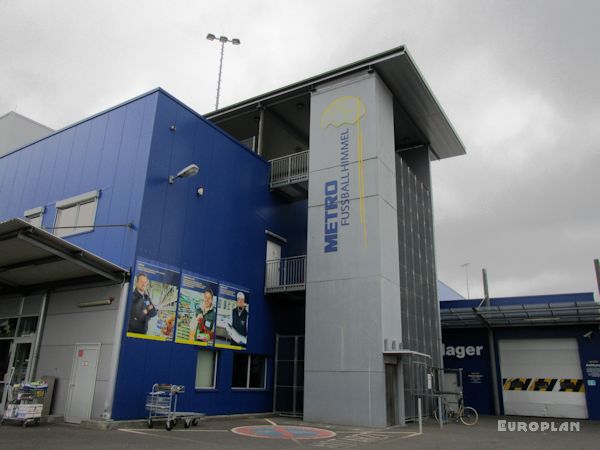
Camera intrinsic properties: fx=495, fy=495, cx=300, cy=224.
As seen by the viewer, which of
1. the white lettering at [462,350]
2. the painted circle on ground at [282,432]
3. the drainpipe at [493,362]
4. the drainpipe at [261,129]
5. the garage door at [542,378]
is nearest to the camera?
the painted circle on ground at [282,432]

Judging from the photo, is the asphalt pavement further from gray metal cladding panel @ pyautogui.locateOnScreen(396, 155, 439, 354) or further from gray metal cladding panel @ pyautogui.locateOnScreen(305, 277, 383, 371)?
gray metal cladding panel @ pyautogui.locateOnScreen(396, 155, 439, 354)

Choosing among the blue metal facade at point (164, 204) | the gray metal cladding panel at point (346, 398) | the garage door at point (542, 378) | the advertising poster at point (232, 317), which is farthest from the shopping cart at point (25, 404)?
the garage door at point (542, 378)

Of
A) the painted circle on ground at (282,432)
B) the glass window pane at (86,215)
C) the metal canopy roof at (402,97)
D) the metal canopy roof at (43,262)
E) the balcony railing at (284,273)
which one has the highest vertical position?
the metal canopy roof at (402,97)

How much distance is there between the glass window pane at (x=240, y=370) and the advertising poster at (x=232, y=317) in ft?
1.24

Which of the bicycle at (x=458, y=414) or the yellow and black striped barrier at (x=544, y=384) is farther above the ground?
the yellow and black striped barrier at (x=544, y=384)

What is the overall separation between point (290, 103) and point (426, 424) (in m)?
12.7

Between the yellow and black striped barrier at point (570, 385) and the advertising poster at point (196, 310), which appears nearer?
the advertising poster at point (196, 310)

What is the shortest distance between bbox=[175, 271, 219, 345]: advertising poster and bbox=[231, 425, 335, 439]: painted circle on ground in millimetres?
2930

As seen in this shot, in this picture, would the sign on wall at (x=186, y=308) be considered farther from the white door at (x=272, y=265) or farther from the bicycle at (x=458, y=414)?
the bicycle at (x=458, y=414)

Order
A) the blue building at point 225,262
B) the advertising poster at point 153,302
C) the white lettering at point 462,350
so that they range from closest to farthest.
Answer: the advertising poster at point 153,302 → the blue building at point 225,262 → the white lettering at point 462,350

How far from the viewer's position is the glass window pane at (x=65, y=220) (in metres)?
15.4

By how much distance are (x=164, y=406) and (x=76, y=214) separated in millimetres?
6980

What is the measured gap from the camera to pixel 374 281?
14906mm

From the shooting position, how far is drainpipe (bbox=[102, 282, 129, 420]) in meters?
11.6
